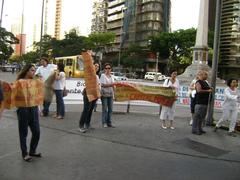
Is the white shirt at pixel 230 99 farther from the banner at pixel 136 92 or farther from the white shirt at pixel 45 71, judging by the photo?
the white shirt at pixel 45 71

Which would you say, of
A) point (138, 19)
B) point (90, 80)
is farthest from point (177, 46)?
point (90, 80)

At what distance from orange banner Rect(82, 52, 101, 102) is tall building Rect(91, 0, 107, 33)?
133954 millimetres

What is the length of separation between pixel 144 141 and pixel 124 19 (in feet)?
384

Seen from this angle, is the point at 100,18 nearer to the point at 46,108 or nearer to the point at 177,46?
the point at 177,46

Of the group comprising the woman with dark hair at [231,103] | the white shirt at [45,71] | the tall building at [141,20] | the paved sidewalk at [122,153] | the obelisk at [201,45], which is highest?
the tall building at [141,20]

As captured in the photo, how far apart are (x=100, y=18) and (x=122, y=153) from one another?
140386 millimetres

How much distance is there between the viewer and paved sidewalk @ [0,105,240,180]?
7.09 metres

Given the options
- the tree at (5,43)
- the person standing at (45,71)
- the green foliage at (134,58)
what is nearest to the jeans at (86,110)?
the person standing at (45,71)

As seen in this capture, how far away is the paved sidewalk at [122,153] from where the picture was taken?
7.09 m

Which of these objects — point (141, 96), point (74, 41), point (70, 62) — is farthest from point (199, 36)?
point (74, 41)

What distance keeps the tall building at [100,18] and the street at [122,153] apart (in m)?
134

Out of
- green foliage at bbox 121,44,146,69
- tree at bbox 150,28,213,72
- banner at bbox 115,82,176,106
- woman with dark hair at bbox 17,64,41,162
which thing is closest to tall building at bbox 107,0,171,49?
green foliage at bbox 121,44,146,69

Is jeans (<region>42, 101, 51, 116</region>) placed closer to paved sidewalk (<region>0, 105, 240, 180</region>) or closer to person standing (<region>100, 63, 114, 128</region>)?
paved sidewalk (<region>0, 105, 240, 180</region>)

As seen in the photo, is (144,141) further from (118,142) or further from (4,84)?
(4,84)
